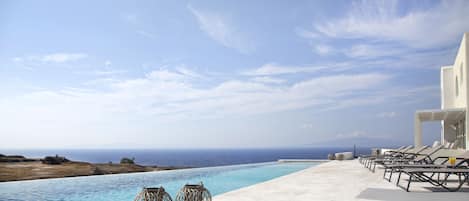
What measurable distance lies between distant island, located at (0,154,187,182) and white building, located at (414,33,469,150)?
38.1 ft

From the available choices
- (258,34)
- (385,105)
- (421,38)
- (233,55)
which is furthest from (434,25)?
(385,105)

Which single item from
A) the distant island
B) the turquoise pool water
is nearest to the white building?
the turquoise pool water

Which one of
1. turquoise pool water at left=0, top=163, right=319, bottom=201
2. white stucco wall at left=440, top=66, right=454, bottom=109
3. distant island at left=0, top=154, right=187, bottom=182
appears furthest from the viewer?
white stucco wall at left=440, top=66, right=454, bottom=109

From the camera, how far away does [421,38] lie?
16766 millimetres

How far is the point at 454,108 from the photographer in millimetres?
17297

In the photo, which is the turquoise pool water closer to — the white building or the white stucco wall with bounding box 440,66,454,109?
the white building

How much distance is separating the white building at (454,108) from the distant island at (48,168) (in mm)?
11605

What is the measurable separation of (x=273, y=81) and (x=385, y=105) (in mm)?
8633

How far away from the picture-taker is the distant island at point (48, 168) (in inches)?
468

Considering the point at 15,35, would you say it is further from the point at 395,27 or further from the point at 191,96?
the point at 395,27

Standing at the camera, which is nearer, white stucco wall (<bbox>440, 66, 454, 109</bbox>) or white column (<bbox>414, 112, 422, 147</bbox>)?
white column (<bbox>414, 112, 422, 147</bbox>)

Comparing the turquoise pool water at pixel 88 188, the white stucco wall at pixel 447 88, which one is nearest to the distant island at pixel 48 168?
the turquoise pool water at pixel 88 188

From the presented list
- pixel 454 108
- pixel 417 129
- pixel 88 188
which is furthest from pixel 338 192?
pixel 454 108

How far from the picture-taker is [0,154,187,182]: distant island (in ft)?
39.0
